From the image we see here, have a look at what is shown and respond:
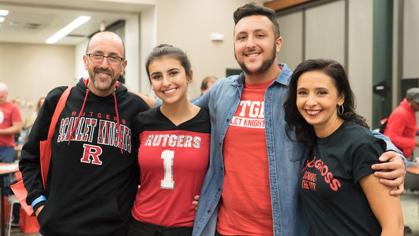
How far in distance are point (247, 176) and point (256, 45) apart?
1.72 ft

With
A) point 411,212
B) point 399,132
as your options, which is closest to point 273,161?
point 399,132

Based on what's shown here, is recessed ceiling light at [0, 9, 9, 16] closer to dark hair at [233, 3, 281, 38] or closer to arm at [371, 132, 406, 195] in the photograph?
dark hair at [233, 3, 281, 38]

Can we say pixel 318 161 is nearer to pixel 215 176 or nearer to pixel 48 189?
pixel 215 176

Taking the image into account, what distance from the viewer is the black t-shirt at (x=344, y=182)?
1453mm

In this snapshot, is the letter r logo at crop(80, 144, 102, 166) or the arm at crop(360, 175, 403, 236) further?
the letter r logo at crop(80, 144, 102, 166)

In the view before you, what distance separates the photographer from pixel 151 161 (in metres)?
1.88

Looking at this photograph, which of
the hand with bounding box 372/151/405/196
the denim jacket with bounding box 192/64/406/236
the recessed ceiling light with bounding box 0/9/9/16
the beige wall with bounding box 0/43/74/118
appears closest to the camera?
the hand with bounding box 372/151/405/196

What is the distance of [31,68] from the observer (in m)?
13.8

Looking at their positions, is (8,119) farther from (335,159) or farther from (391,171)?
(391,171)

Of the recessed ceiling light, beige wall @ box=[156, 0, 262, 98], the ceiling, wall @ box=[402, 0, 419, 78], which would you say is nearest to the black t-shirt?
wall @ box=[402, 0, 419, 78]

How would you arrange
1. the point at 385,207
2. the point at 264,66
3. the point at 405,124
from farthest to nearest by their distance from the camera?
the point at 405,124 < the point at 264,66 < the point at 385,207

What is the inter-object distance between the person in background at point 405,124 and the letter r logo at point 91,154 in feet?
12.1

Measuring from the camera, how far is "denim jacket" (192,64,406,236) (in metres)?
1.71

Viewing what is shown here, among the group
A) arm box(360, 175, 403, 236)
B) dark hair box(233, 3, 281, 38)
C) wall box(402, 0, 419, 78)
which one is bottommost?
arm box(360, 175, 403, 236)
